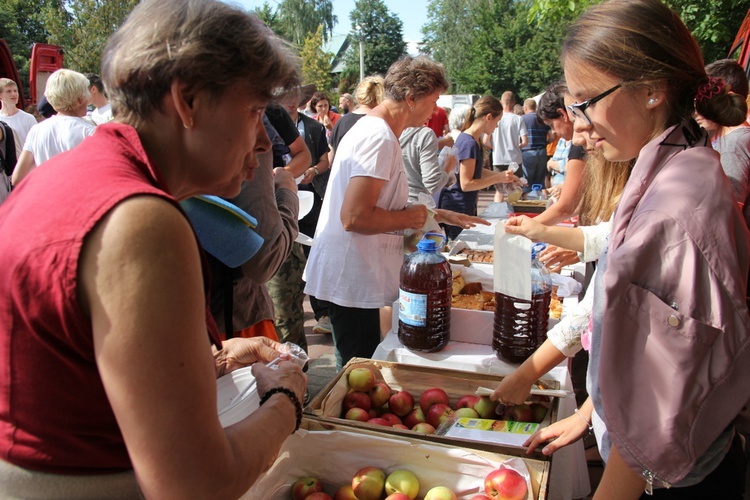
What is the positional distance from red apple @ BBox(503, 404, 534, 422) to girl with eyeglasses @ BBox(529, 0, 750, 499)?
18.1 inches

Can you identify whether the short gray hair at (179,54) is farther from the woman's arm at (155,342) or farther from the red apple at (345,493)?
the red apple at (345,493)

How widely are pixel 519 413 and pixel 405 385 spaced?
45cm

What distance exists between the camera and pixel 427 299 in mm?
2133

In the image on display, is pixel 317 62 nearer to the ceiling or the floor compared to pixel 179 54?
nearer to the ceiling

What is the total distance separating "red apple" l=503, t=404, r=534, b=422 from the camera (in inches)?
71.9

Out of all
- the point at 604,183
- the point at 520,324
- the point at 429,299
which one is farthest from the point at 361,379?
the point at 604,183

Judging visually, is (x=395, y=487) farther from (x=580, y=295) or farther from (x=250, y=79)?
(x=580, y=295)

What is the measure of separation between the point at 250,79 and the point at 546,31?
36989mm

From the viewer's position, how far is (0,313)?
755mm

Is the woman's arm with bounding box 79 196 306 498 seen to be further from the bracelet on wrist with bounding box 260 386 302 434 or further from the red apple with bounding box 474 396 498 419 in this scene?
the red apple with bounding box 474 396 498 419

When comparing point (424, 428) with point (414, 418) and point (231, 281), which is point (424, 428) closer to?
point (414, 418)

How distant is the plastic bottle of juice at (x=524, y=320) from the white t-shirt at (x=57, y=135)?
3386 millimetres

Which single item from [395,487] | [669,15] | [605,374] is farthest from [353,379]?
[669,15]

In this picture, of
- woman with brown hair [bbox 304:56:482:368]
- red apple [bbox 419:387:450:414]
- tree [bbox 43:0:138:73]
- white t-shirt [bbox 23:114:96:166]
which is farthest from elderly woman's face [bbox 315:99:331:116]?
tree [bbox 43:0:138:73]
